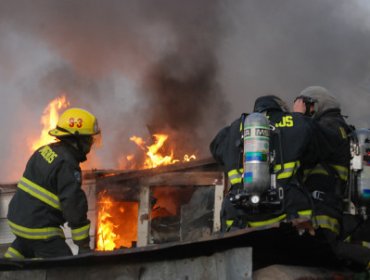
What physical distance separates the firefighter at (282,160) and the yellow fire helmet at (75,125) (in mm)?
1215

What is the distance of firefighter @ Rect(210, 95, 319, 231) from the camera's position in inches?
137

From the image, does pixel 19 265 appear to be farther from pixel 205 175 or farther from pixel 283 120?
pixel 205 175

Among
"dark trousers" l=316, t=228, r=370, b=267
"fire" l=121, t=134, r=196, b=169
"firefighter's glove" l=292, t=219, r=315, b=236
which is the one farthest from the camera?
"fire" l=121, t=134, r=196, b=169

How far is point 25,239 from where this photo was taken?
13.0 feet

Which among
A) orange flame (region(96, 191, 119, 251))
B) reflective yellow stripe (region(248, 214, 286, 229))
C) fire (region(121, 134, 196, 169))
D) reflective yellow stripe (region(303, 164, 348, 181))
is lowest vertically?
reflective yellow stripe (region(248, 214, 286, 229))

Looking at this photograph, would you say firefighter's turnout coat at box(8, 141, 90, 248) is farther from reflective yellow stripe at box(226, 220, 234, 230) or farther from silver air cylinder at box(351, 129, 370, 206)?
silver air cylinder at box(351, 129, 370, 206)

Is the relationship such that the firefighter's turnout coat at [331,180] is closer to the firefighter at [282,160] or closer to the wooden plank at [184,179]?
the firefighter at [282,160]

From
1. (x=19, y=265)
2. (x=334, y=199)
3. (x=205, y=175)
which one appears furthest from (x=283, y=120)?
(x=205, y=175)

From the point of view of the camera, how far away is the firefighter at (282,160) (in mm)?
3492

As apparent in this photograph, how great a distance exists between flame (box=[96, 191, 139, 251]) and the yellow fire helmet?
13.3 ft

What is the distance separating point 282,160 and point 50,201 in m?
1.79

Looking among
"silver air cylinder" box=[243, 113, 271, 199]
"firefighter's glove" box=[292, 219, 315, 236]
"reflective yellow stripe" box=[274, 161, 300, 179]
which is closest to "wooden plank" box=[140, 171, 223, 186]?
"reflective yellow stripe" box=[274, 161, 300, 179]

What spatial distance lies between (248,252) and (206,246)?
251 mm

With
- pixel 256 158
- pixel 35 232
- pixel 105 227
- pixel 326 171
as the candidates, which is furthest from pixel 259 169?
pixel 105 227
